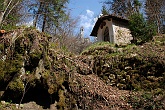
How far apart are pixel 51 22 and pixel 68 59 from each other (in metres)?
8.18

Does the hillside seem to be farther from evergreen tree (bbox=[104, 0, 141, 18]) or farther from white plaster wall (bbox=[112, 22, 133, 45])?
evergreen tree (bbox=[104, 0, 141, 18])

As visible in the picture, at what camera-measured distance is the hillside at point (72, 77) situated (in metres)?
7.69

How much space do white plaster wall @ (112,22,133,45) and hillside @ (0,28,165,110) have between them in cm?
571

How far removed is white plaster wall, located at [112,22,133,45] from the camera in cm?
1699

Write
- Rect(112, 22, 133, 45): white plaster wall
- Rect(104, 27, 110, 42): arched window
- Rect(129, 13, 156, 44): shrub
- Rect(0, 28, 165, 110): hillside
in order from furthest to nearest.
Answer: Rect(104, 27, 110, 42): arched window, Rect(112, 22, 133, 45): white plaster wall, Rect(129, 13, 156, 44): shrub, Rect(0, 28, 165, 110): hillside

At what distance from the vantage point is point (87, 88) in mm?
9203

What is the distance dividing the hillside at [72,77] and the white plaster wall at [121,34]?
571 centimetres

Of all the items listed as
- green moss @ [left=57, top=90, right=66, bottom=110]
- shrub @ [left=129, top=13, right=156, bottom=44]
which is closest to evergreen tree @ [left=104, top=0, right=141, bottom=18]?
shrub @ [left=129, top=13, right=156, bottom=44]

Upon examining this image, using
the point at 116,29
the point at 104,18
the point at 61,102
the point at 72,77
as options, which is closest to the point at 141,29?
the point at 116,29

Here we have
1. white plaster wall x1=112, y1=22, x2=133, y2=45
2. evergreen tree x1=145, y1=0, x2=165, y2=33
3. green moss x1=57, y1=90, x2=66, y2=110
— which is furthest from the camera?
evergreen tree x1=145, y1=0, x2=165, y2=33

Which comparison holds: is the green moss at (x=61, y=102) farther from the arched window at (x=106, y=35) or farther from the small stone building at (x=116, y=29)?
the arched window at (x=106, y=35)

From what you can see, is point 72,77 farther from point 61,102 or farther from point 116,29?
point 116,29

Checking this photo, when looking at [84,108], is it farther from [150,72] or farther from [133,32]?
[133,32]

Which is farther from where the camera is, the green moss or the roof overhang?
the roof overhang
